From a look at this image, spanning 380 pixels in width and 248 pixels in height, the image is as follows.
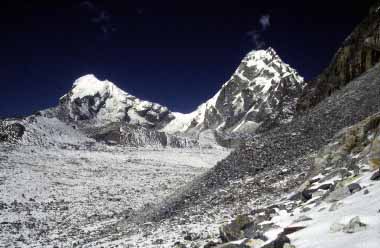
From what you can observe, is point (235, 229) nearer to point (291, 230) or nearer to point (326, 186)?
point (326, 186)

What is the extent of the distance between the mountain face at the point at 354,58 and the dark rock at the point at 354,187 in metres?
32.7

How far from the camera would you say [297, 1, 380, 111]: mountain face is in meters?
38.3

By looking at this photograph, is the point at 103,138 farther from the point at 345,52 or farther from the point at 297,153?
the point at 297,153

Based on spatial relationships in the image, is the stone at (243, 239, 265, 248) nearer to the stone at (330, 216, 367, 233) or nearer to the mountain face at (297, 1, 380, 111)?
the stone at (330, 216, 367, 233)

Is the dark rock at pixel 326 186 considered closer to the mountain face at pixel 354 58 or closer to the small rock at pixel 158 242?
the small rock at pixel 158 242

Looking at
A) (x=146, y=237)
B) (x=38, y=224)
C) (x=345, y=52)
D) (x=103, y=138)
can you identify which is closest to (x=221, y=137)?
(x=103, y=138)

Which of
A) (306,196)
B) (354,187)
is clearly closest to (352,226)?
(354,187)

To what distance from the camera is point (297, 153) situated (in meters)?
24.2

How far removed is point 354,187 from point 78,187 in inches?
1643

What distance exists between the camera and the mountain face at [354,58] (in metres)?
38.3

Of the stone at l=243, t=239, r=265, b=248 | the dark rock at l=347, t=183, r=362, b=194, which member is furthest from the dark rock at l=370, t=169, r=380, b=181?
the stone at l=243, t=239, r=265, b=248

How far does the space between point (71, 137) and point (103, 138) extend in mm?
8578

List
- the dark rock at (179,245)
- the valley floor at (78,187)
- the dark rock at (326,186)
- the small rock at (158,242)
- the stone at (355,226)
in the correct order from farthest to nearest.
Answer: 1. the valley floor at (78,187)
2. the small rock at (158,242)
3. the dark rock at (179,245)
4. the dark rock at (326,186)
5. the stone at (355,226)

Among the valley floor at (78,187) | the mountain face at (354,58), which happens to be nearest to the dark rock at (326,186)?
the valley floor at (78,187)
